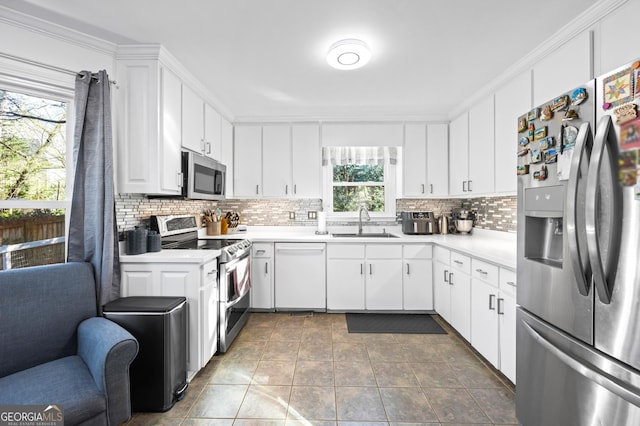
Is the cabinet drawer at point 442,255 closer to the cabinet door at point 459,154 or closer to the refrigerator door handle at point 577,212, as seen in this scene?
the cabinet door at point 459,154

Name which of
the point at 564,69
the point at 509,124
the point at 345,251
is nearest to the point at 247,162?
the point at 345,251

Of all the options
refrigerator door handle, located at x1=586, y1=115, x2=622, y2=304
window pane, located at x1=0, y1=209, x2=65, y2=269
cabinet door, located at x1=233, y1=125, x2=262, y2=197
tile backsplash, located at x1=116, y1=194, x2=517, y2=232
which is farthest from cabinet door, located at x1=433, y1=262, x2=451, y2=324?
window pane, located at x1=0, y1=209, x2=65, y2=269

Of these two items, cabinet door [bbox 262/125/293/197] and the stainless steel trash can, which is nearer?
the stainless steel trash can

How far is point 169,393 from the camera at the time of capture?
176 centimetres

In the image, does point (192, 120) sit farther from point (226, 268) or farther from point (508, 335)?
point (508, 335)

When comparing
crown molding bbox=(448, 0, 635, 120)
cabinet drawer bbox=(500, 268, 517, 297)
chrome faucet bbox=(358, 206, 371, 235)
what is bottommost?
cabinet drawer bbox=(500, 268, 517, 297)

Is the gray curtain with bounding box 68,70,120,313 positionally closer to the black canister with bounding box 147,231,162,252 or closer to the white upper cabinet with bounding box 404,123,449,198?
the black canister with bounding box 147,231,162,252

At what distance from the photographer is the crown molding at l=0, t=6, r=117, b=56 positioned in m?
1.73

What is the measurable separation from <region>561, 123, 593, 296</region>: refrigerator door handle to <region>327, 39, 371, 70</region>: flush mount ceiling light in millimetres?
1462

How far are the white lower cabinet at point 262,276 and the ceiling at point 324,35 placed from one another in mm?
1701

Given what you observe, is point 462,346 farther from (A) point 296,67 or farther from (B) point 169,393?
(A) point 296,67

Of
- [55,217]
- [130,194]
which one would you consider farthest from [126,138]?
[55,217]

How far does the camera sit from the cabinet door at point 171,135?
2.23 meters

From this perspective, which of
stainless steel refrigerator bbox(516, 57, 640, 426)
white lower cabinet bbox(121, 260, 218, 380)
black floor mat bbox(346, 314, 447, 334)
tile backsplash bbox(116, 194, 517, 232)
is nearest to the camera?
stainless steel refrigerator bbox(516, 57, 640, 426)
